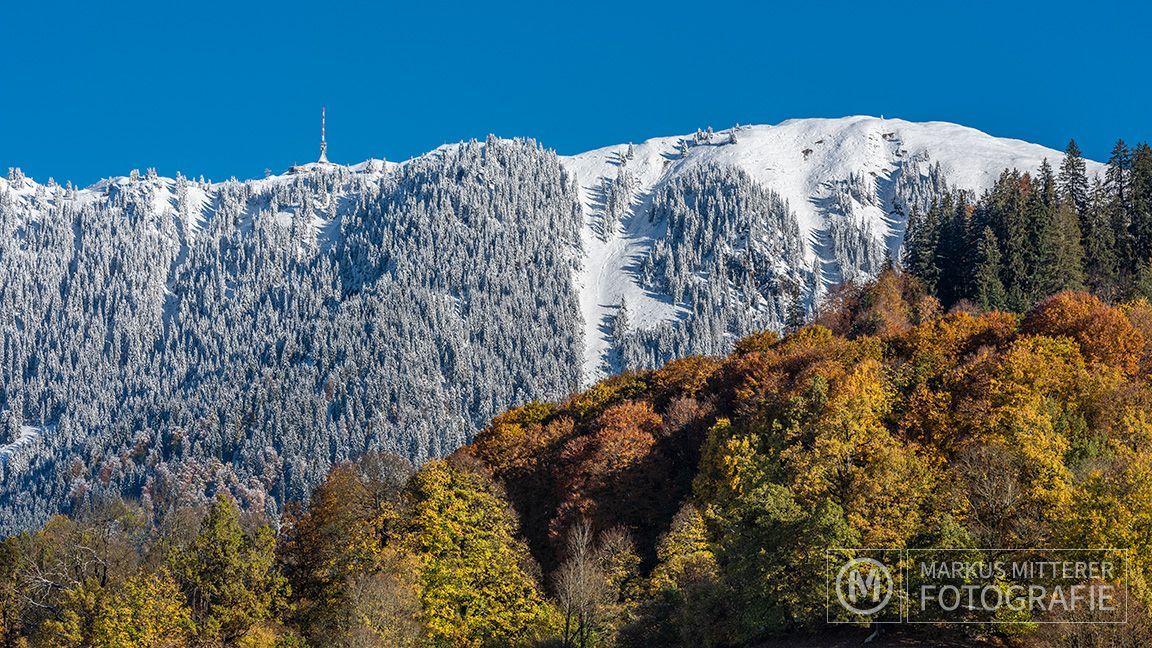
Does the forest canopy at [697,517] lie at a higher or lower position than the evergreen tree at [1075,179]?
lower

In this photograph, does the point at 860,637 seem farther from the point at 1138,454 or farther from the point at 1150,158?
the point at 1150,158

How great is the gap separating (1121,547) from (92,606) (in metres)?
52.9

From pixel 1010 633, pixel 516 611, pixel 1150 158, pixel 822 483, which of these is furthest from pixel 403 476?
pixel 1150 158

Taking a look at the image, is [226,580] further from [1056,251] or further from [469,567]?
[1056,251]

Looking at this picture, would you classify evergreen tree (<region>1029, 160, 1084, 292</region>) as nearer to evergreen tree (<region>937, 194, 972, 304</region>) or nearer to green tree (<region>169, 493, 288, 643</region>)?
evergreen tree (<region>937, 194, 972, 304</region>)

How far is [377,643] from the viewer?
2319 inches

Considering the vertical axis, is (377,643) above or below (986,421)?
below

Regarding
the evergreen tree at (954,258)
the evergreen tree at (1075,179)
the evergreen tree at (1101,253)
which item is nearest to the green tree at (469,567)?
the evergreen tree at (954,258)

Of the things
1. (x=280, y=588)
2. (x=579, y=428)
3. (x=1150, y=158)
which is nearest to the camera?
(x=280, y=588)

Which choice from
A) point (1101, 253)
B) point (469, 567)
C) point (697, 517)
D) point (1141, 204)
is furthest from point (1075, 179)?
point (469, 567)

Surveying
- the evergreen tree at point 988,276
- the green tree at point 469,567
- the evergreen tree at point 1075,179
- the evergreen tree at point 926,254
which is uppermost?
the evergreen tree at point 1075,179

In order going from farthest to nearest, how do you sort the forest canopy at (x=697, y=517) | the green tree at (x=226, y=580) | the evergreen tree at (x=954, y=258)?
the evergreen tree at (x=954, y=258)
the green tree at (x=226, y=580)
the forest canopy at (x=697, y=517)

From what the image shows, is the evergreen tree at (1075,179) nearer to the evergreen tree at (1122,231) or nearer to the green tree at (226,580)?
the evergreen tree at (1122,231)

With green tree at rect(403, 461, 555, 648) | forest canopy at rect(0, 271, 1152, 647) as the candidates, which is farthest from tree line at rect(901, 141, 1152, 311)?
green tree at rect(403, 461, 555, 648)
